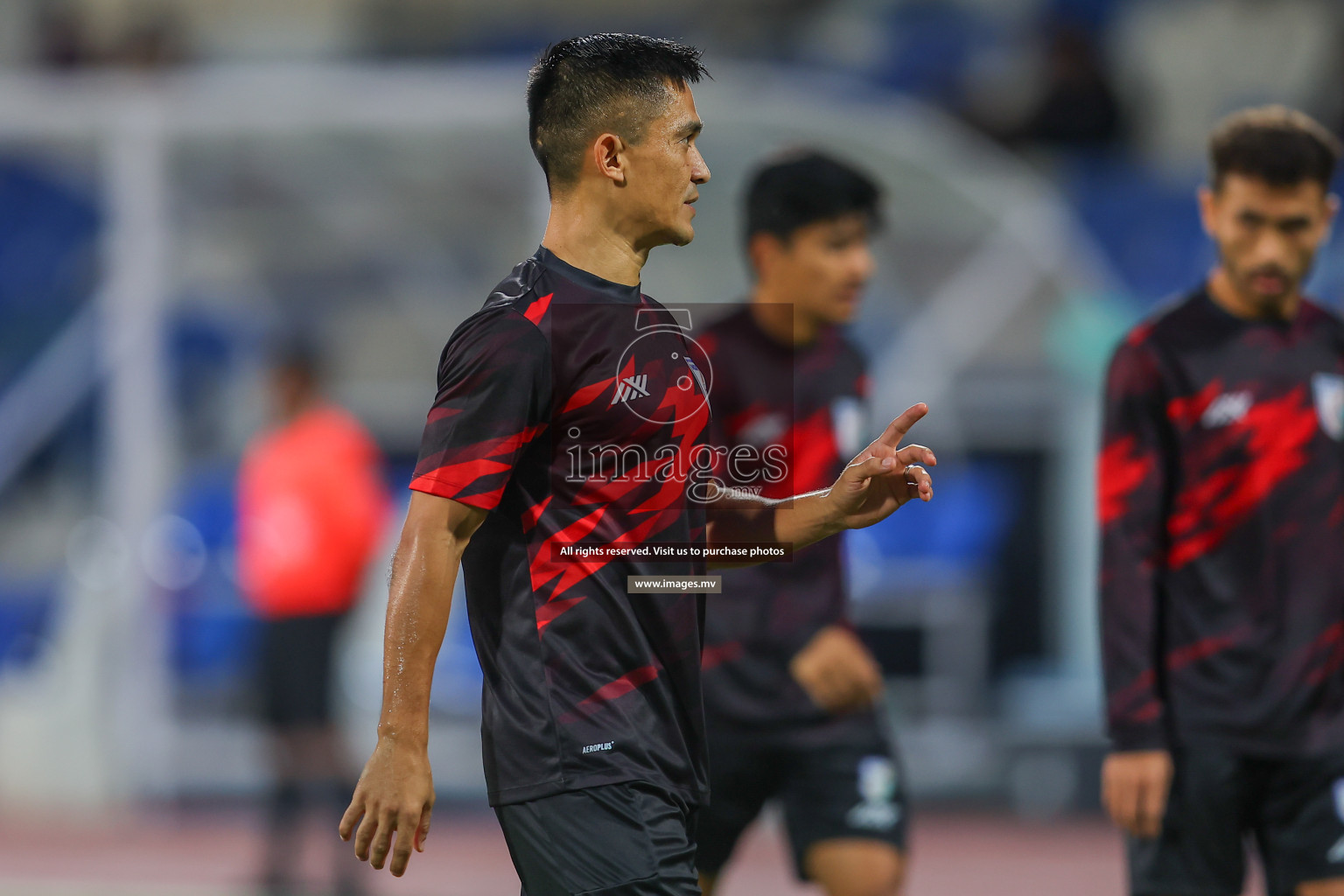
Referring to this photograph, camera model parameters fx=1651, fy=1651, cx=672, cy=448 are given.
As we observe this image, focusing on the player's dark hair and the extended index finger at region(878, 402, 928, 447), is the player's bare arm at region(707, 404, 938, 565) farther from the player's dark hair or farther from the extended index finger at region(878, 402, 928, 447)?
the player's dark hair

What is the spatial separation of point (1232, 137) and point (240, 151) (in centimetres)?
728

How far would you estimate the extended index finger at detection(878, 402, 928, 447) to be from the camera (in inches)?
105

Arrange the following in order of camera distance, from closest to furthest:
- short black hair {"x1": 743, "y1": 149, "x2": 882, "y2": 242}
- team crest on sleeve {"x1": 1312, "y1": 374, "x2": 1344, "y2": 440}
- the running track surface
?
team crest on sleeve {"x1": 1312, "y1": 374, "x2": 1344, "y2": 440} → short black hair {"x1": 743, "y1": 149, "x2": 882, "y2": 242} → the running track surface

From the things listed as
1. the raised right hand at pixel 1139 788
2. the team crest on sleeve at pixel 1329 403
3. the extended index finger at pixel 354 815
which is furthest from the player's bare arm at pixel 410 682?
the team crest on sleeve at pixel 1329 403

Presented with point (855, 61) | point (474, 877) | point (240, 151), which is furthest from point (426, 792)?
point (855, 61)

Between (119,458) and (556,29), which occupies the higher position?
(556,29)

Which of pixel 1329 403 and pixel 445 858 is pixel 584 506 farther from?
pixel 445 858

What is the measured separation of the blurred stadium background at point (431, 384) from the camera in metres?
8.97

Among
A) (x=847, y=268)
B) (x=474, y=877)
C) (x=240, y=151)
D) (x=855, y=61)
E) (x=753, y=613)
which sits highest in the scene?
(x=855, y=61)

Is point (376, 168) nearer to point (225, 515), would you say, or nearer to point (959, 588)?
point (225, 515)

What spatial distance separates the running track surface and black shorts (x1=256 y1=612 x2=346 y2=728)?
2.01 feet

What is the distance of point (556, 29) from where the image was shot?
14.3 metres

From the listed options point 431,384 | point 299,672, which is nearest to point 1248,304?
point 299,672

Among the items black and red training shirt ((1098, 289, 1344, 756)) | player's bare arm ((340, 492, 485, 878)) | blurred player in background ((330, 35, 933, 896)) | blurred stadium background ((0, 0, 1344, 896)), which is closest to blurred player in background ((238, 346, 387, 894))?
blurred stadium background ((0, 0, 1344, 896))
